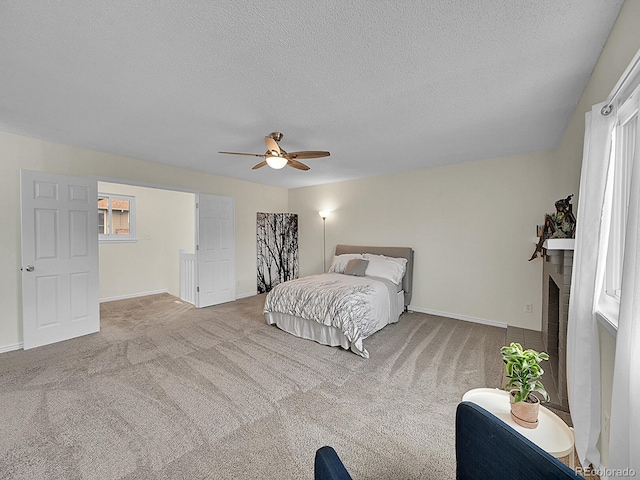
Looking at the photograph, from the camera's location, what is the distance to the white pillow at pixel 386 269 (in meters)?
4.24

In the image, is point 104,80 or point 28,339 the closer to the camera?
Result: point 104,80

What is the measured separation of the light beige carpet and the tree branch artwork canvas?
2455 millimetres

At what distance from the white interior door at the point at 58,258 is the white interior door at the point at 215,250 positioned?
149 cm

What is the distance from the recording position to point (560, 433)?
124 cm

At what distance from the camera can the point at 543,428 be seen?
4.15ft

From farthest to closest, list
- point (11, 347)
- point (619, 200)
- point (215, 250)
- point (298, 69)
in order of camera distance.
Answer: point (215, 250)
point (11, 347)
point (298, 69)
point (619, 200)

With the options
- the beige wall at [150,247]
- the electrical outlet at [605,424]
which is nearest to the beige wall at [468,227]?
the electrical outlet at [605,424]

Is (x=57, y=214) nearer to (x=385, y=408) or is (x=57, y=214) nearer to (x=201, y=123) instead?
(x=201, y=123)

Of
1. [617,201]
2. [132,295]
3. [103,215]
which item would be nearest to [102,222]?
[103,215]

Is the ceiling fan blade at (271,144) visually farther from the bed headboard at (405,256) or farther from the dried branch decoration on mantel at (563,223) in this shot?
the bed headboard at (405,256)

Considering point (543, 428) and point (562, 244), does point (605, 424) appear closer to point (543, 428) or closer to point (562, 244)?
point (543, 428)

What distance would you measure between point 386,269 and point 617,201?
288 centimetres

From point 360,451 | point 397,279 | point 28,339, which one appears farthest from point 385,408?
point 28,339

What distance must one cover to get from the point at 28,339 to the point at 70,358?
2.45 feet
